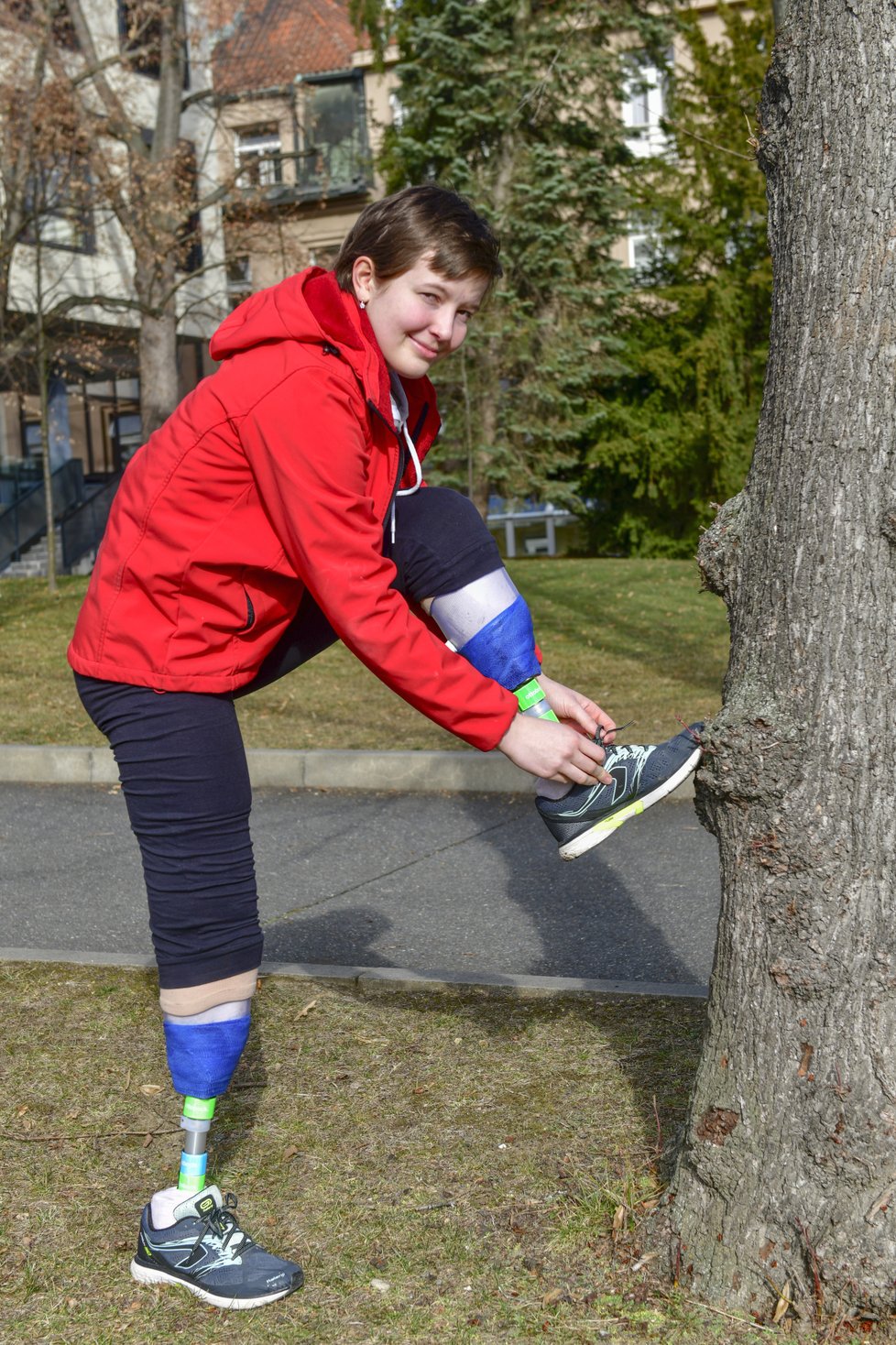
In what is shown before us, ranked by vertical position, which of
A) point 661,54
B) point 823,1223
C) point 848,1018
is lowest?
point 823,1223

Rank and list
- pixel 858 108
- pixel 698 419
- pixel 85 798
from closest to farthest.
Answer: pixel 858 108
pixel 85 798
pixel 698 419

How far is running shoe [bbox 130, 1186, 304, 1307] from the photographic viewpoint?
2.48m

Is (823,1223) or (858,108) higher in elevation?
(858,108)

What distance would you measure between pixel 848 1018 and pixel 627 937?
2319mm

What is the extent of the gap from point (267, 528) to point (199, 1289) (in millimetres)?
1357

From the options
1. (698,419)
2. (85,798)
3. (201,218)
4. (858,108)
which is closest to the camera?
A: (858,108)

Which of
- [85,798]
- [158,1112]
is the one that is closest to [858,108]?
[158,1112]

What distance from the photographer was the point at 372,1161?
2.97 meters

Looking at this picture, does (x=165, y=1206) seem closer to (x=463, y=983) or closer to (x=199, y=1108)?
(x=199, y=1108)

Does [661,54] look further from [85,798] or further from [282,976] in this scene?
[282,976]

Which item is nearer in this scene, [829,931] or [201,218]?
[829,931]

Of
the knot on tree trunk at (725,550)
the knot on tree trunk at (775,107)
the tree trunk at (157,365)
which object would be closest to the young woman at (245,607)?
the knot on tree trunk at (725,550)

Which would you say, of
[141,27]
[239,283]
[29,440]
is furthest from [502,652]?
[29,440]

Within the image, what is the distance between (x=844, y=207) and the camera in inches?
90.3
